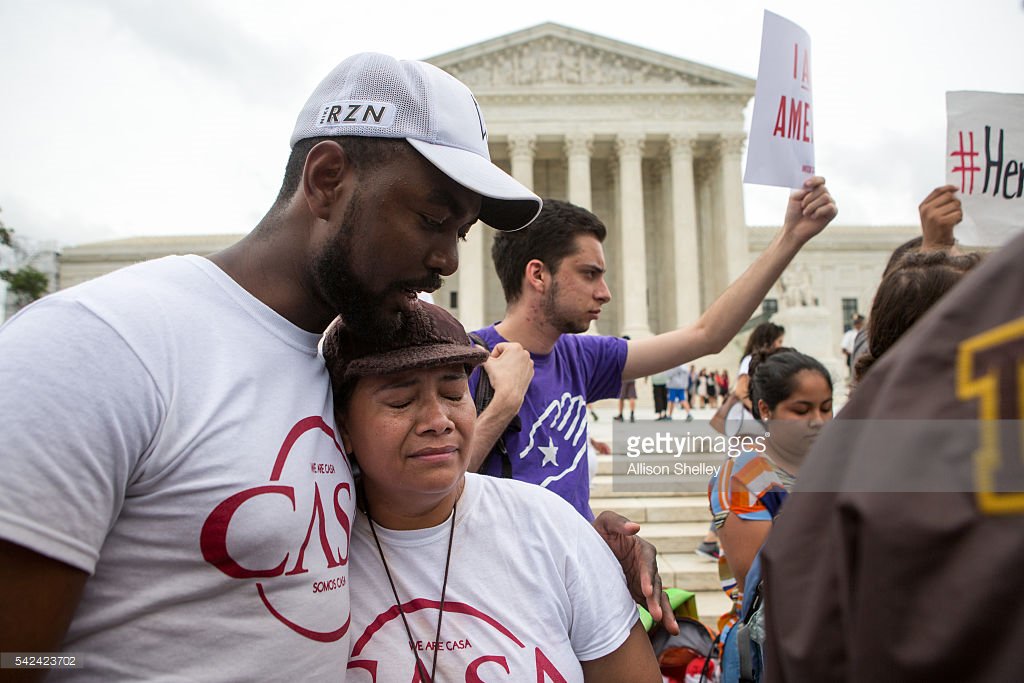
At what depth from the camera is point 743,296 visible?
116 inches

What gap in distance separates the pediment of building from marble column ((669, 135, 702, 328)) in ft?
12.4

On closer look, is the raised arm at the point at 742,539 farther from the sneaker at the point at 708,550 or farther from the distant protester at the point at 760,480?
the sneaker at the point at 708,550

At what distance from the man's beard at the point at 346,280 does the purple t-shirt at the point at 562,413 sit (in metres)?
1.02

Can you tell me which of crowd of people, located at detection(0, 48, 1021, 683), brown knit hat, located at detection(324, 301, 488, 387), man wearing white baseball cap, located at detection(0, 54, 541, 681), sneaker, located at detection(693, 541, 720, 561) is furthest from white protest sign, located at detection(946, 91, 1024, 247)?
sneaker, located at detection(693, 541, 720, 561)

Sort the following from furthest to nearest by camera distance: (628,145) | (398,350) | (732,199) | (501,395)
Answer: (628,145)
(732,199)
(501,395)
(398,350)

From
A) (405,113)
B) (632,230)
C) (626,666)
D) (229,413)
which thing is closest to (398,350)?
(229,413)

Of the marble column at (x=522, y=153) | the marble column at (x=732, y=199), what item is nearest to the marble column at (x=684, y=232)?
the marble column at (x=732, y=199)

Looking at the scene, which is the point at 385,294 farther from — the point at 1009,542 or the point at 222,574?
the point at 1009,542

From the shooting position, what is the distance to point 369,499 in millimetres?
1635

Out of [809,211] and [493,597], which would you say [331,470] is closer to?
[493,597]

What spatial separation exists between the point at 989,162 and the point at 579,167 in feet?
107

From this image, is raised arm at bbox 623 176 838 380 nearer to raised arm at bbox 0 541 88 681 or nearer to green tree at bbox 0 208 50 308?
raised arm at bbox 0 541 88 681

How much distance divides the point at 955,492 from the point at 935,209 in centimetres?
284

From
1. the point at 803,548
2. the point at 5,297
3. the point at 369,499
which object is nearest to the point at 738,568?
the point at 369,499
